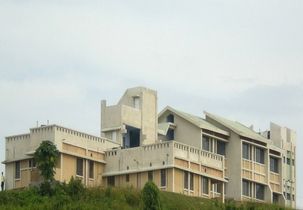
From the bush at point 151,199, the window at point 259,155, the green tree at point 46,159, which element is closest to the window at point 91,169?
the green tree at point 46,159

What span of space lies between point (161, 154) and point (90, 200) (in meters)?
8.06

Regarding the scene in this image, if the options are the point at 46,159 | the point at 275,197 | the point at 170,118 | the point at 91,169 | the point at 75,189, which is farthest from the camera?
the point at 275,197

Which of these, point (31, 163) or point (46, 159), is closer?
point (46, 159)

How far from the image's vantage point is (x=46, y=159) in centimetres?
7112

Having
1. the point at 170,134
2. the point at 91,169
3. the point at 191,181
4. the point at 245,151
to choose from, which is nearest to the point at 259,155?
the point at 245,151

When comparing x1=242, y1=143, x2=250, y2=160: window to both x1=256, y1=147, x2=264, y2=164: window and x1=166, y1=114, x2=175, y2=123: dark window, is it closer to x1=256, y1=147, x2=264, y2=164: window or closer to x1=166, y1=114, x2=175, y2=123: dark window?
x1=256, y1=147, x2=264, y2=164: window

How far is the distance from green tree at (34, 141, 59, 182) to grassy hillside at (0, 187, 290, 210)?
1.24 m

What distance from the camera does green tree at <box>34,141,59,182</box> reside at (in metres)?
71.1

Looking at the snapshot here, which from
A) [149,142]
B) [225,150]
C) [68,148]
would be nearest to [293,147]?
[225,150]

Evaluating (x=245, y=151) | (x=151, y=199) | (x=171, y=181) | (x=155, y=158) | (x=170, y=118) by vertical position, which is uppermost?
(x=170, y=118)

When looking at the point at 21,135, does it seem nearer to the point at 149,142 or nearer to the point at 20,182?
the point at 20,182

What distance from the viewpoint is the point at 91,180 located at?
7700 centimetres

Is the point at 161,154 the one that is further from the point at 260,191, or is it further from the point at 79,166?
the point at 260,191

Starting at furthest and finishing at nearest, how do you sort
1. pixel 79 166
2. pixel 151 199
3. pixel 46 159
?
pixel 79 166 → pixel 46 159 → pixel 151 199
